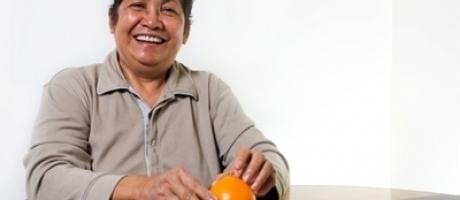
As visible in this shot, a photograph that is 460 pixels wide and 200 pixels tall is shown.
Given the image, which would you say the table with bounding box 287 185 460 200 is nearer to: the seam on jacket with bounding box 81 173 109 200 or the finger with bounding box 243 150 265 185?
the finger with bounding box 243 150 265 185

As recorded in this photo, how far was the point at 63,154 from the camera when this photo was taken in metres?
1.13

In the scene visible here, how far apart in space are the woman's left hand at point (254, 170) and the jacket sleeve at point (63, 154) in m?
0.20

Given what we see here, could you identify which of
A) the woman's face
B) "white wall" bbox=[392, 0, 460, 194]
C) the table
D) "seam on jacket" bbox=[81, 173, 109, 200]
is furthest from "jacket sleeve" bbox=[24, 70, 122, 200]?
"white wall" bbox=[392, 0, 460, 194]

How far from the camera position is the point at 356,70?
79.0 inches

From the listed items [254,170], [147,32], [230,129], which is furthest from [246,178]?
[147,32]

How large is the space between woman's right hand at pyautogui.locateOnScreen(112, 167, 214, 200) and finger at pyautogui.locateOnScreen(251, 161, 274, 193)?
7.0 inches

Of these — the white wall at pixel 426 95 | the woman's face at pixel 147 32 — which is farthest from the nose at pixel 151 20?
the white wall at pixel 426 95

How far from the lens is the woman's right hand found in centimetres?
89

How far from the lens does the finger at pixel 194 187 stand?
0.88 meters

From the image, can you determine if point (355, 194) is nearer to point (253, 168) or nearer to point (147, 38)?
point (253, 168)

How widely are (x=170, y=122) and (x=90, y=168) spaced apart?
0.19 m

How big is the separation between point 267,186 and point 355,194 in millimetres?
375

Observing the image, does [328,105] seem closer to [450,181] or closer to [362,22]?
[362,22]

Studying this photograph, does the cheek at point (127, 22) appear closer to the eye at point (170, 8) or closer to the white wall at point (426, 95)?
the eye at point (170, 8)
